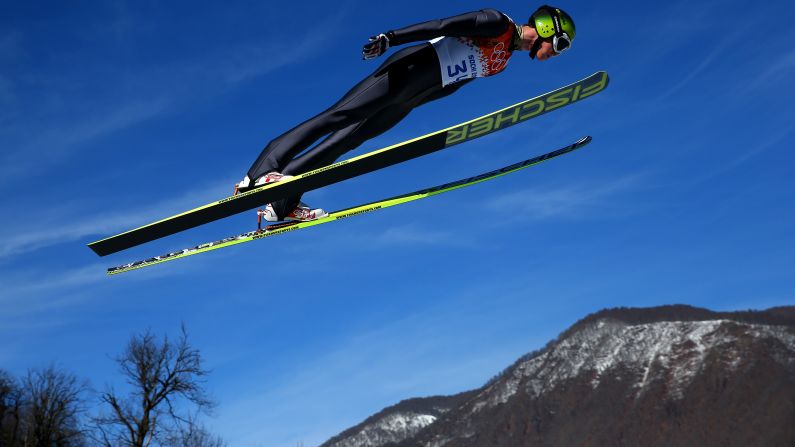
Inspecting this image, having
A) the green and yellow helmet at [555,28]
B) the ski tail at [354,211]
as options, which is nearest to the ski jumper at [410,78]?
the green and yellow helmet at [555,28]

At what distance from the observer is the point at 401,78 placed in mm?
7453

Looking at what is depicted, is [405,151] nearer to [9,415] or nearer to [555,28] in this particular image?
[555,28]

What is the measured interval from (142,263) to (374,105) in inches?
128

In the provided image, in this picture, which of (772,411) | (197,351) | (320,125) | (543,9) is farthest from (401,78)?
(772,411)

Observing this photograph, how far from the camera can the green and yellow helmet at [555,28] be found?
7484 mm

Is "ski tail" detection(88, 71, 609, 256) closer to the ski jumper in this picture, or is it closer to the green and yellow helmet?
the ski jumper

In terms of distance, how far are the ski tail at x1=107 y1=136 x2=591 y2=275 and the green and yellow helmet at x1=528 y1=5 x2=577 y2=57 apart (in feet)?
5.69

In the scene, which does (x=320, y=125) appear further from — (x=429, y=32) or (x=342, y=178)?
(x=429, y=32)

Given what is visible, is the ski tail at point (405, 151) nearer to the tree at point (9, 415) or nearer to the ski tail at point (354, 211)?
the ski tail at point (354, 211)

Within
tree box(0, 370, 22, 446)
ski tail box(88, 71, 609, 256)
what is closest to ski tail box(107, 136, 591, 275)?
ski tail box(88, 71, 609, 256)

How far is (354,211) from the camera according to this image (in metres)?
8.72

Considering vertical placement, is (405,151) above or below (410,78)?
below

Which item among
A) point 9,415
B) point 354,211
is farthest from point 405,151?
point 9,415

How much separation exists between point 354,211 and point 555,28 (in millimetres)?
2772
